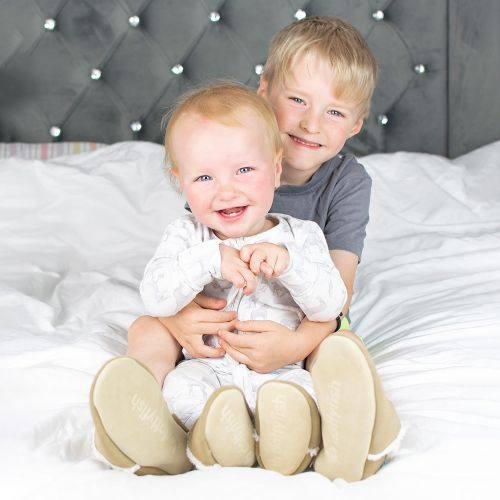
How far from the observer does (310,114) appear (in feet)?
4.98

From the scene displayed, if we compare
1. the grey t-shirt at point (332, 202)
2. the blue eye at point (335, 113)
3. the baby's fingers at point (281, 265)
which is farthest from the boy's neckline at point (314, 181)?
the baby's fingers at point (281, 265)

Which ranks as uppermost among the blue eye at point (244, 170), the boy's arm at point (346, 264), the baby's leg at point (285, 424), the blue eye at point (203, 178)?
the blue eye at point (244, 170)

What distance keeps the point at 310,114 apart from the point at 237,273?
47 cm

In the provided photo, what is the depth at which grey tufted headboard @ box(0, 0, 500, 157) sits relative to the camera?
8.05 ft

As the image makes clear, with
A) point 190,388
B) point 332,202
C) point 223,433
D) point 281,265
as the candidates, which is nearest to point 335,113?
point 332,202

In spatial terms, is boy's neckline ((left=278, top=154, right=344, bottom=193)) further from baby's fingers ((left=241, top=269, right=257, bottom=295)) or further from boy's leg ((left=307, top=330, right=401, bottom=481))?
boy's leg ((left=307, top=330, right=401, bottom=481))

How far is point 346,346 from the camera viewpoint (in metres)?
0.95

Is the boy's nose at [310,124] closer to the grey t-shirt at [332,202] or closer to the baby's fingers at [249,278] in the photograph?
the grey t-shirt at [332,202]

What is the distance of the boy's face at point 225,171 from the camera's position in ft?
4.01

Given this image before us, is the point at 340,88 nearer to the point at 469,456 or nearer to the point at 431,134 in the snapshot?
the point at 469,456

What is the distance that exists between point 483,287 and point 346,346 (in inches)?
31.7

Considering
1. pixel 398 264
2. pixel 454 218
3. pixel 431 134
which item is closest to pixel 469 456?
pixel 398 264

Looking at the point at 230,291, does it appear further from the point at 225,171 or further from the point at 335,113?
the point at 335,113

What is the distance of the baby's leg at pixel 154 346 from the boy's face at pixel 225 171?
A: 193 mm
